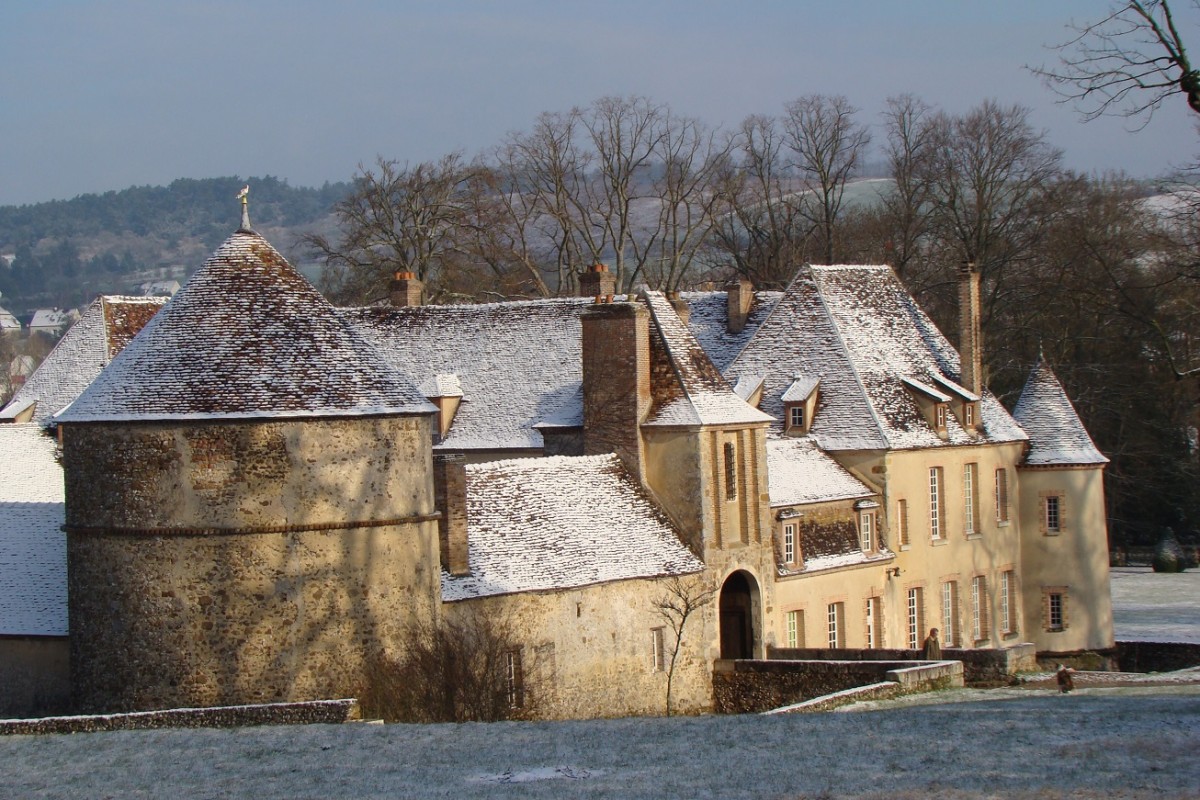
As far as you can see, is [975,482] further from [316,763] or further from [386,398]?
[316,763]

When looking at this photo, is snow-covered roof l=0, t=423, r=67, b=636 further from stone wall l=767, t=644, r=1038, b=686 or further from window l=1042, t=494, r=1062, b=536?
window l=1042, t=494, r=1062, b=536

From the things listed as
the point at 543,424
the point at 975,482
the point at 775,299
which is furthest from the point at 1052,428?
the point at 543,424

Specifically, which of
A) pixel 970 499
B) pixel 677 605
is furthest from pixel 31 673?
pixel 970 499

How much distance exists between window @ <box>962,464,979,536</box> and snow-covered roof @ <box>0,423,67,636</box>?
20.6m

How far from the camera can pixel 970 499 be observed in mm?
42594

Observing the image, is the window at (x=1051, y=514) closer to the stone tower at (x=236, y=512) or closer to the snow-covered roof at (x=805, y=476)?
the snow-covered roof at (x=805, y=476)

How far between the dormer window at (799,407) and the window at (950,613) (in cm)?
501

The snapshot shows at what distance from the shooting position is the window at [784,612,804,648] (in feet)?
116

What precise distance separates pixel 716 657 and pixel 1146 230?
109 feet

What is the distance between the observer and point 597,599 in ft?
97.8

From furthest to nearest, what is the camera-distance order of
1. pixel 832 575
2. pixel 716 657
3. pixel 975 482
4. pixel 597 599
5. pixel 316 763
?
1. pixel 975 482
2. pixel 832 575
3. pixel 716 657
4. pixel 597 599
5. pixel 316 763

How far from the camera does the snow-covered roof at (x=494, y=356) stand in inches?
1596

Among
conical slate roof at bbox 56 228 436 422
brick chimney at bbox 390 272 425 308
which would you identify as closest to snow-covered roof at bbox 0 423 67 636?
conical slate roof at bbox 56 228 436 422

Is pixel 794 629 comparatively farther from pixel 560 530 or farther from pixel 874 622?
pixel 560 530
